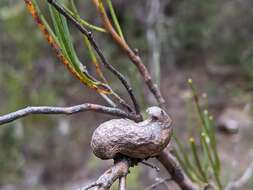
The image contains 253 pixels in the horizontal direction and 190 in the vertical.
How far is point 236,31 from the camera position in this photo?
294 centimetres

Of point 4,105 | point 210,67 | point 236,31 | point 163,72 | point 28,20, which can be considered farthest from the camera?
point 163,72

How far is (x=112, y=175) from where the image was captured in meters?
0.30

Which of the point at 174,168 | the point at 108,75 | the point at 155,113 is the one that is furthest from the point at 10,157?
the point at 155,113

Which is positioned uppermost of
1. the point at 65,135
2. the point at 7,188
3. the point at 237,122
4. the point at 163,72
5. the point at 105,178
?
the point at 163,72

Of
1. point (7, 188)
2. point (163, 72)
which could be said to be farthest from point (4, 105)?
point (163, 72)

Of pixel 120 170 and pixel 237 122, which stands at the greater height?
pixel 237 122

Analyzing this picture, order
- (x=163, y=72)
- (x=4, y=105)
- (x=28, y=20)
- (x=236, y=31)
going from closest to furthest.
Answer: (x=4, y=105), (x=28, y=20), (x=236, y=31), (x=163, y=72)

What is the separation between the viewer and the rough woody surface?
1.07 feet

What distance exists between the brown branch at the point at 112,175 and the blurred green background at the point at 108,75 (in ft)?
6.53

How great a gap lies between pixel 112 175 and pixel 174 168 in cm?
17

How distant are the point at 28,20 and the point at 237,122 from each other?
1545mm

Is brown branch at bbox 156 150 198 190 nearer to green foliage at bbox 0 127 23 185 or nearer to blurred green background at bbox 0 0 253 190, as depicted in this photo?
blurred green background at bbox 0 0 253 190

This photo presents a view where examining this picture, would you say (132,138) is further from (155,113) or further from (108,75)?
(108,75)

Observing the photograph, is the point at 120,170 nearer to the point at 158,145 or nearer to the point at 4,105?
the point at 158,145
